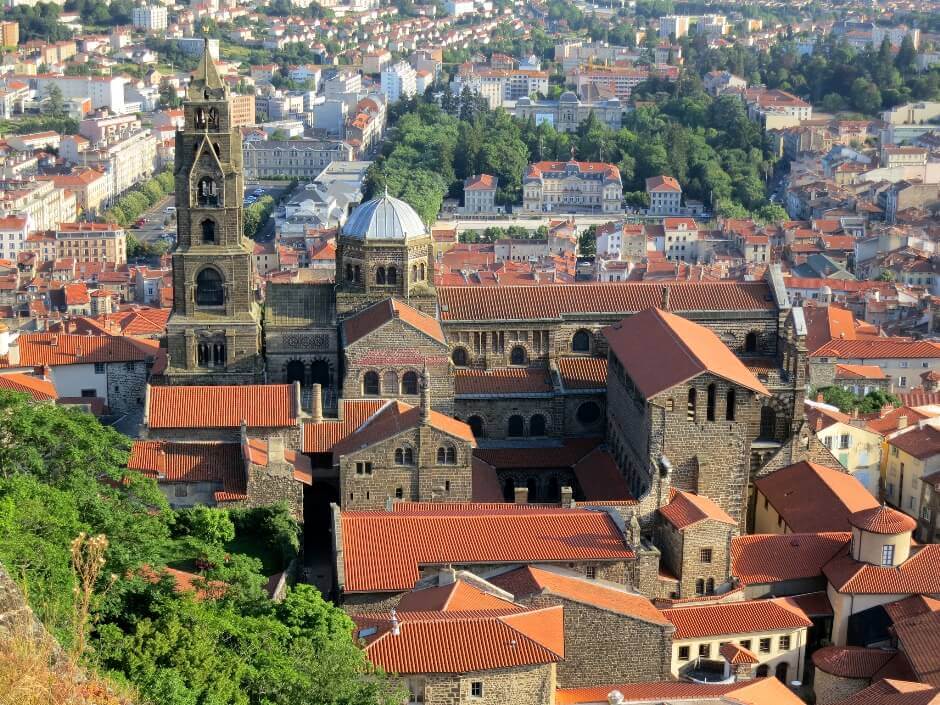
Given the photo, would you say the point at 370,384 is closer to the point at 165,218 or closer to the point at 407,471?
the point at 407,471

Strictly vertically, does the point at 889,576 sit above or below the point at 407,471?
below

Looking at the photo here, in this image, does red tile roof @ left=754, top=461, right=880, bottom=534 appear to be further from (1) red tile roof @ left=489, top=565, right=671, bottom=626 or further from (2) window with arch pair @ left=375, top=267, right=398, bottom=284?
(2) window with arch pair @ left=375, top=267, right=398, bottom=284

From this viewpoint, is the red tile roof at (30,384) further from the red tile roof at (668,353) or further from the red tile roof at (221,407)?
the red tile roof at (668,353)

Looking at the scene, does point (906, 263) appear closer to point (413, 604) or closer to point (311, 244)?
point (311, 244)

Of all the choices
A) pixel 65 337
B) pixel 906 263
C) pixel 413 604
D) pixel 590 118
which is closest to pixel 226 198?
pixel 65 337

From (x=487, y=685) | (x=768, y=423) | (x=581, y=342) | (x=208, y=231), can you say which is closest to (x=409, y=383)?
(x=581, y=342)

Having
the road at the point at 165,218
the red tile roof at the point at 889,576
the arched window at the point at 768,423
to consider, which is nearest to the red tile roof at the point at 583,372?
the arched window at the point at 768,423
